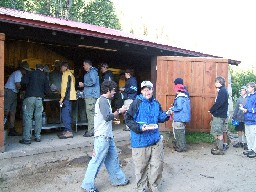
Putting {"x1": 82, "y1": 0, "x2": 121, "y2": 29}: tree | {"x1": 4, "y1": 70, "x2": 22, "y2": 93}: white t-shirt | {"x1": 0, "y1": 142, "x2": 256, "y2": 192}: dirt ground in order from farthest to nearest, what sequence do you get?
{"x1": 82, "y1": 0, "x2": 121, "y2": 29}: tree
{"x1": 4, "y1": 70, "x2": 22, "y2": 93}: white t-shirt
{"x1": 0, "y1": 142, "x2": 256, "y2": 192}: dirt ground

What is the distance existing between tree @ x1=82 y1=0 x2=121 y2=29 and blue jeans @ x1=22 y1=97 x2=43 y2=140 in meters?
18.9

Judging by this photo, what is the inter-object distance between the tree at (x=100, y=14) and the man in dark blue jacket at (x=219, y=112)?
62.2ft

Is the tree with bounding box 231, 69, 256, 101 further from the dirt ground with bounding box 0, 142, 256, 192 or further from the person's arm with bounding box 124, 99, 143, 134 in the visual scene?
the person's arm with bounding box 124, 99, 143, 134

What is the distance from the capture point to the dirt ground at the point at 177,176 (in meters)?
5.28

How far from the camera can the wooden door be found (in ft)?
28.6

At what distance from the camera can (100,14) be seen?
24922 millimetres

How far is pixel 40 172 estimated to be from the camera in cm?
598

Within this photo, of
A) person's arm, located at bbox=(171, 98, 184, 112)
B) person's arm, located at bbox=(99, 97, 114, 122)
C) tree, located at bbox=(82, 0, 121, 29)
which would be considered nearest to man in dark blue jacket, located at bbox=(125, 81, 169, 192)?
person's arm, located at bbox=(99, 97, 114, 122)

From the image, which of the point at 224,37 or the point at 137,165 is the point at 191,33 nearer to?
the point at 224,37

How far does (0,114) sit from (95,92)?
8.12 feet

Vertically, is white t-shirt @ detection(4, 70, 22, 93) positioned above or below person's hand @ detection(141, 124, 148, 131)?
above

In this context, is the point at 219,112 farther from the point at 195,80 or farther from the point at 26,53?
the point at 26,53

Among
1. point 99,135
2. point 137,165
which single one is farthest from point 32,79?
point 137,165

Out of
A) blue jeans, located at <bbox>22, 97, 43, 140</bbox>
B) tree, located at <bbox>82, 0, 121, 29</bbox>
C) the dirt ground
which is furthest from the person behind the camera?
tree, located at <bbox>82, 0, 121, 29</bbox>
